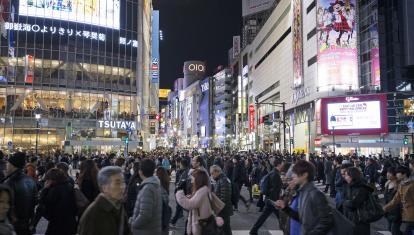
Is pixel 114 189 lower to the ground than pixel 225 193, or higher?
higher

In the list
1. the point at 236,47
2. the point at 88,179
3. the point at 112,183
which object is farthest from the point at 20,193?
the point at 236,47

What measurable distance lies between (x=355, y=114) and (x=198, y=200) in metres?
54.4

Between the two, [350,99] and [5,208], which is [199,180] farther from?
[350,99]

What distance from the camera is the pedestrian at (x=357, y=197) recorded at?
273 inches

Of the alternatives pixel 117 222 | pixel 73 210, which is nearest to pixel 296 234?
pixel 117 222

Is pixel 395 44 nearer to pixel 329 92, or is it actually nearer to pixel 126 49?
pixel 329 92

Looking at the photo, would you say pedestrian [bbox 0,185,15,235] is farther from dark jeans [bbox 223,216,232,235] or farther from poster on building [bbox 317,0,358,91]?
poster on building [bbox 317,0,358,91]

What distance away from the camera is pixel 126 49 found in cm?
6644

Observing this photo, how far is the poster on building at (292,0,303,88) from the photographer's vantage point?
72375 millimetres

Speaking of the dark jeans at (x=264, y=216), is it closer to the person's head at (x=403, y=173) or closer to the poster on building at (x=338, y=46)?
the person's head at (x=403, y=173)

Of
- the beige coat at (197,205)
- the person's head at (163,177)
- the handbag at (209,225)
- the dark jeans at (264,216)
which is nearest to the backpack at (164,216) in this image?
the beige coat at (197,205)

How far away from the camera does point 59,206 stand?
20.0 ft

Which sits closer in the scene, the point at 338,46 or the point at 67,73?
the point at 67,73

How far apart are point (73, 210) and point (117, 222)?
2209 millimetres
